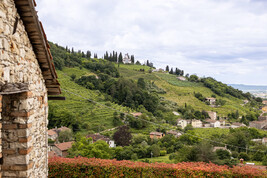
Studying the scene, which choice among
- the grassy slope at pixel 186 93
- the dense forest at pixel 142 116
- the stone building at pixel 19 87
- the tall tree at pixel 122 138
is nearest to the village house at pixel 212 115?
the dense forest at pixel 142 116

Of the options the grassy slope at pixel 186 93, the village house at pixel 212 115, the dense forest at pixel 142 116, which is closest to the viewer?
the dense forest at pixel 142 116

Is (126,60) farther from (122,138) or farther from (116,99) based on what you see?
(122,138)

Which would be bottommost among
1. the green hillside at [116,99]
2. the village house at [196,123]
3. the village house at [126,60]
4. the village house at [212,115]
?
the village house at [196,123]

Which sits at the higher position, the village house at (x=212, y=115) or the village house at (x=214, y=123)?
the village house at (x=212, y=115)

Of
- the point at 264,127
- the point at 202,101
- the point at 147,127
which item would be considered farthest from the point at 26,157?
the point at 202,101

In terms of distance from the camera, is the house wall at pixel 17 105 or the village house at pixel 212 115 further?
the village house at pixel 212 115

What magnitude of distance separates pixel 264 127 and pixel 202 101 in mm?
23409

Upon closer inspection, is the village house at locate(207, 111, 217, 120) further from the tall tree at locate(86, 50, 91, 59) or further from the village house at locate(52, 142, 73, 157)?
the tall tree at locate(86, 50, 91, 59)

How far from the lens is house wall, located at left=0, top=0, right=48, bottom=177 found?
279 centimetres

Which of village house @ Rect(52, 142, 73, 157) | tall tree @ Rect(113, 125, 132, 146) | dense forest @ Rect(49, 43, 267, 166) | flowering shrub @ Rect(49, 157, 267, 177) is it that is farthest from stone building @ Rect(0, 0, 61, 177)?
tall tree @ Rect(113, 125, 132, 146)

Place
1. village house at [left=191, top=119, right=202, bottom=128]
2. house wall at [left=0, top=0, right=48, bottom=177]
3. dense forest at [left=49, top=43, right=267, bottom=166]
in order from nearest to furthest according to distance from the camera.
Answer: house wall at [left=0, top=0, right=48, bottom=177]
dense forest at [left=49, top=43, right=267, bottom=166]
village house at [left=191, top=119, right=202, bottom=128]

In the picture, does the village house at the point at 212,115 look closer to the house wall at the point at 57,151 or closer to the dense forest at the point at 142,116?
the dense forest at the point at 142,116

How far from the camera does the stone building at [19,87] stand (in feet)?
9.18

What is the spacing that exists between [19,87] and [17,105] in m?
0.44
